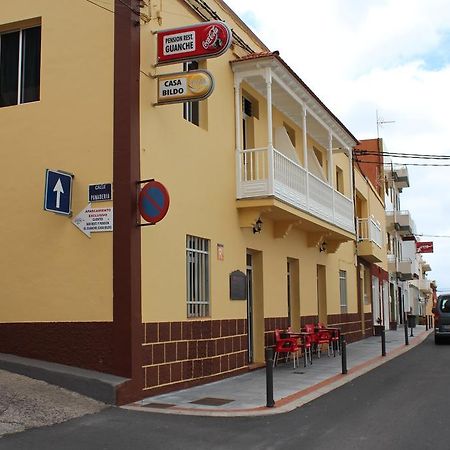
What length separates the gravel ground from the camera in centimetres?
805

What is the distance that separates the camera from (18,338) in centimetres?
1090

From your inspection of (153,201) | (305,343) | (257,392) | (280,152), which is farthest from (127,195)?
(305,343)

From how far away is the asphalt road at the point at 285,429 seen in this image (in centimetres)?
734

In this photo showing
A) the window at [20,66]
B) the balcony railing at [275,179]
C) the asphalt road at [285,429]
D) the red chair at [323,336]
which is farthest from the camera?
the red chair at [323,336]

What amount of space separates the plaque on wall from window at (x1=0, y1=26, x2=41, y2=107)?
17.9 feet

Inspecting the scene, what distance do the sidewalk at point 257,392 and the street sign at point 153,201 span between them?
9.65ft

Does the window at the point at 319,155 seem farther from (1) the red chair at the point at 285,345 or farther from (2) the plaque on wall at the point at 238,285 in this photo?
(2) the plaque on wall at the point at 238,285

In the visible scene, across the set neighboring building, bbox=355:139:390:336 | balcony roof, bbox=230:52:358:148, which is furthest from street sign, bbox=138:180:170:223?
neighboring building, bbox=355:139:390:336

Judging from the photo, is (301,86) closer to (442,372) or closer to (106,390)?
(442,372)

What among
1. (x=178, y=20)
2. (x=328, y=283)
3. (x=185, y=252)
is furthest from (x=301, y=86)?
(x=328, y=283)

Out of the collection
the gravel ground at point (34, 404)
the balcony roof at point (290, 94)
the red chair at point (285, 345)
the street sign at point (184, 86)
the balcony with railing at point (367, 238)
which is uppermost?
the balcony roof at point (290, 94)

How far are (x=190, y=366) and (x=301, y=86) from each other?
293 inches

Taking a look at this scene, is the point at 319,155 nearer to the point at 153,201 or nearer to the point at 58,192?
the point at 153,201

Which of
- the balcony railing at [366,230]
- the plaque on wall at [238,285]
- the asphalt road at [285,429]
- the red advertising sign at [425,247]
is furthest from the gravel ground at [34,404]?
the red advertising sign at [425,247]
